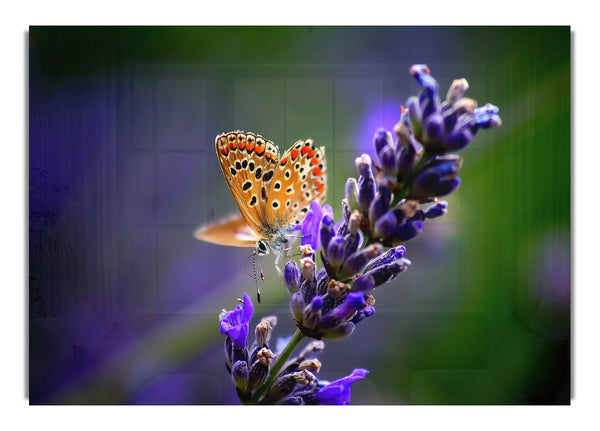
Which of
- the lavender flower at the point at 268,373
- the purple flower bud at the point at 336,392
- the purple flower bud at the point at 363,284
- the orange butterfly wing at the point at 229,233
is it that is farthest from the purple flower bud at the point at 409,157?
the orange butterfly wing at the point at 229,233

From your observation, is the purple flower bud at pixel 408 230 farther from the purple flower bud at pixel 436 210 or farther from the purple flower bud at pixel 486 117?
the purple flower bud at pixel 486 117

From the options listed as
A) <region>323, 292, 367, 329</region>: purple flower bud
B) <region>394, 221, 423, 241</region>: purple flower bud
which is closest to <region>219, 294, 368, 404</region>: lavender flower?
<region>323, 292, 367, 329</region>: purple flower bud

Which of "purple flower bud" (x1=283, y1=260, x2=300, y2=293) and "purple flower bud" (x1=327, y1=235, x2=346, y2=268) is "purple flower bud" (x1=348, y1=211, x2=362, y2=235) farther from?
"purple flower bud" (x1=283, y1=260, x2=300, y2=293)

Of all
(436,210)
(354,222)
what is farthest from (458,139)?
(354,222)

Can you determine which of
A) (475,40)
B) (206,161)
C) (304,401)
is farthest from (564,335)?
(206,161)

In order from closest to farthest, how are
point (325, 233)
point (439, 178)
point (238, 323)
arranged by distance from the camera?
point (439, 178), point (325, 233), point (238, 323)

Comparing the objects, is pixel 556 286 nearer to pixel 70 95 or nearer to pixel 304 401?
pixel 304 401

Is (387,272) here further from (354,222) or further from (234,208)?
(234,208)
